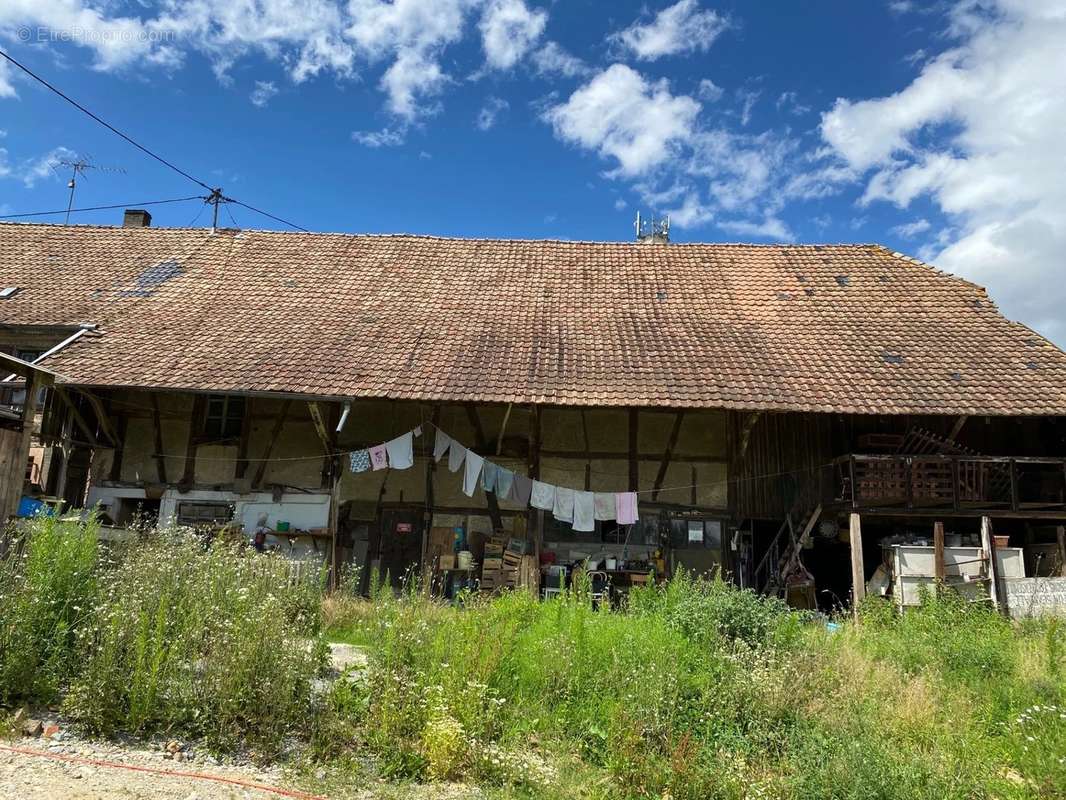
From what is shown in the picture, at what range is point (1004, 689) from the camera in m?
7.06

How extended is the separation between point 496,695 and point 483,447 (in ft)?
23.8

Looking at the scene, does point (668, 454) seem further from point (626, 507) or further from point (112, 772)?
point (112, 772)

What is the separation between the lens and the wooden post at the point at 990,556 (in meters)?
11.7

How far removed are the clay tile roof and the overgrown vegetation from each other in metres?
5.30

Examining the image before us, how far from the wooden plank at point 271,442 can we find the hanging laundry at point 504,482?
4.07 m

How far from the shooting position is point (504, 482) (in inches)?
475

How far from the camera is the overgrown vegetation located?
17.3 ft

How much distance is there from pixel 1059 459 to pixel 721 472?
527 centimetres

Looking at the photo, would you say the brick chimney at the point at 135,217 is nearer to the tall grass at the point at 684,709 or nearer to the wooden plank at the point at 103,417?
the wooden plank at the point at 103,417

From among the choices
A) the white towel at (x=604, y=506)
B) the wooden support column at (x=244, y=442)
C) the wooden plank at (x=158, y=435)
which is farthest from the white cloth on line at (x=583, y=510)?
the wooden plank at (x=158, y=435)

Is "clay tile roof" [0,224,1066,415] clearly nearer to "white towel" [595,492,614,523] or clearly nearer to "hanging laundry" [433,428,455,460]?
"hanging laundry" [433,428,455,460]

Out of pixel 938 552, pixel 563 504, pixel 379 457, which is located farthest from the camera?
pixel 563 504

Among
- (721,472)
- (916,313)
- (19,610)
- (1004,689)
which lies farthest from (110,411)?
(916,313)

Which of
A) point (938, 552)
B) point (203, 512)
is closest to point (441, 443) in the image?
point (203, 512)
